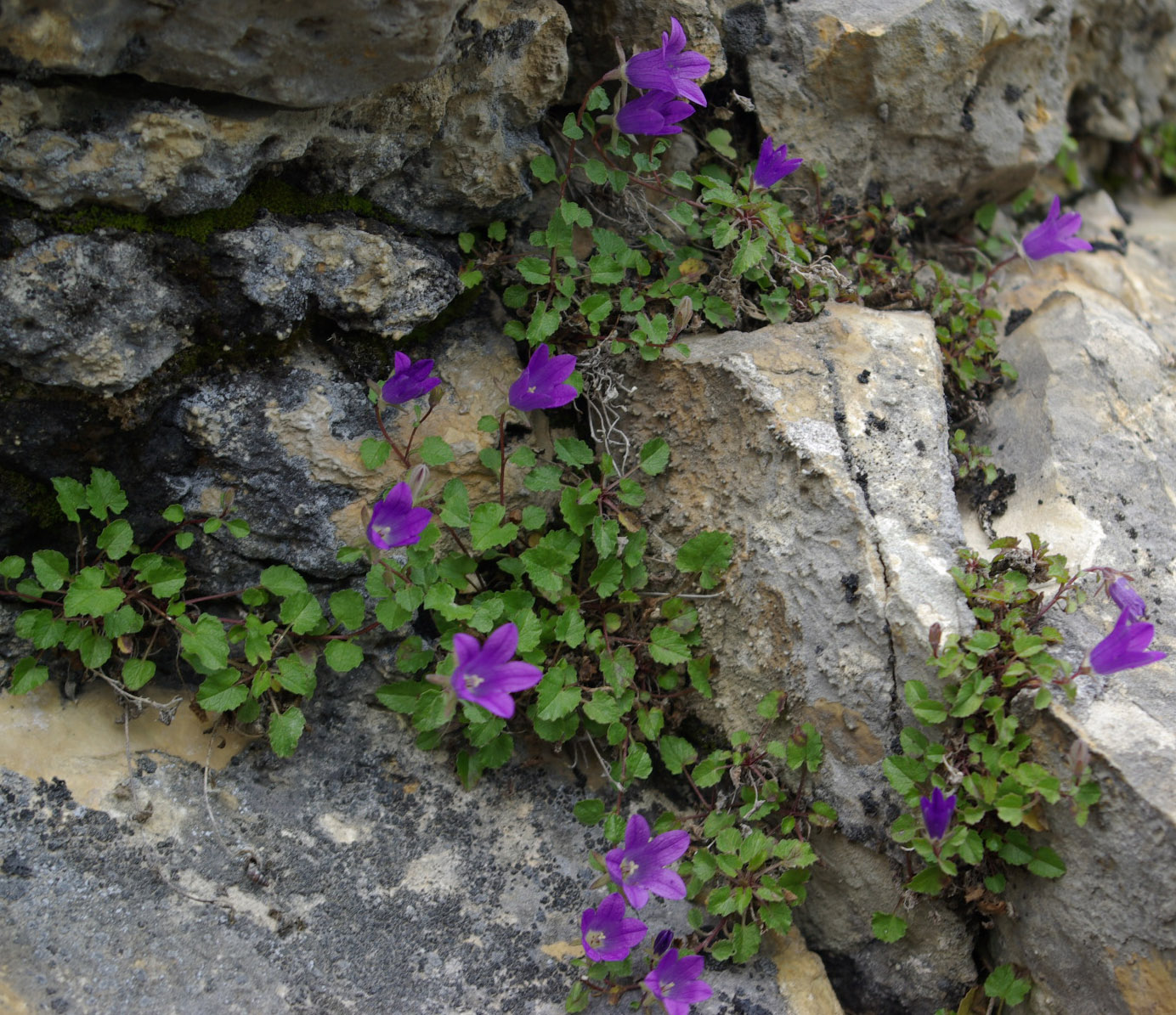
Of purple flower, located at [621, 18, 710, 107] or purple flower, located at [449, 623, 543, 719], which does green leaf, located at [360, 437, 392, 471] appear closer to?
purple flower, located at [449, 623, 543, 719]

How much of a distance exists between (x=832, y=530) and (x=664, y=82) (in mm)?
1385

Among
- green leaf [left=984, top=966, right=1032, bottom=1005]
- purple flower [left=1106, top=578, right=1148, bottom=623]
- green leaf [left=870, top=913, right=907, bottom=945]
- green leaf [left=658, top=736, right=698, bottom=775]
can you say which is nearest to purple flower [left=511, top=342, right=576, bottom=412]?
green leaf [left=658, top=736, right=698, bottom=775]

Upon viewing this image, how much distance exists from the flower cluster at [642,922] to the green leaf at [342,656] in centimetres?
88

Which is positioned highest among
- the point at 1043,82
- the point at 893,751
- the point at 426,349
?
the point at 1043,82

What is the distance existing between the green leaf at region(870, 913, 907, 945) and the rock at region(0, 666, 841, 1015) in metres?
0.25

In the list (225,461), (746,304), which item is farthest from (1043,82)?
(225,461)

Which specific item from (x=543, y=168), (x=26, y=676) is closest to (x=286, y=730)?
(x=26, y=676)

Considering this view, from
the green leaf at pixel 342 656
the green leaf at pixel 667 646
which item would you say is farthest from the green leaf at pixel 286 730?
the green leaf at pixel 667 646

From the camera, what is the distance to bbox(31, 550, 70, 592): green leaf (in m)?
2.48

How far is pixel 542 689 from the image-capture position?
2.62 m

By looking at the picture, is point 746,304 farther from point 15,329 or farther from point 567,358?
point 15,329

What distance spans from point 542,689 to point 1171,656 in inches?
67.9

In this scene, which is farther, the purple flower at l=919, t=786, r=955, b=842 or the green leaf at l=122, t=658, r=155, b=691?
the green leaf at l=122, t=658, r=155, b=691

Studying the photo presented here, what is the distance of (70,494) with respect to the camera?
2.47 meters
